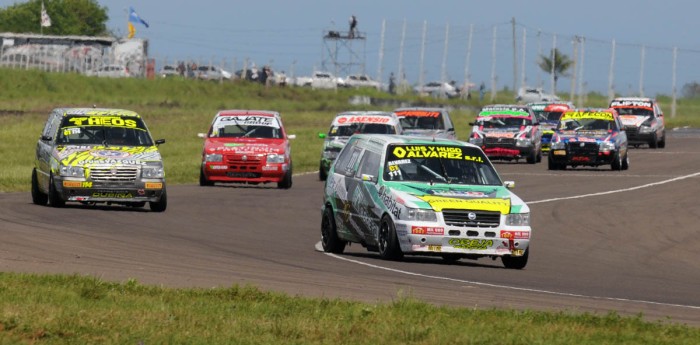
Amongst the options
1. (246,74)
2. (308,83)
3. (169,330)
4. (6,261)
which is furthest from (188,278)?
(308,83)

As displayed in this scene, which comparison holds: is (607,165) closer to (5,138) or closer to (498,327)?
(5,138)

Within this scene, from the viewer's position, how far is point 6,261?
54.9 feet

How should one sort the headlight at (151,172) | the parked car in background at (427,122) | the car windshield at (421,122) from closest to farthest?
the headlight at (151,172) < the parked car in background at (427,122) < the car windshield at (421,122)

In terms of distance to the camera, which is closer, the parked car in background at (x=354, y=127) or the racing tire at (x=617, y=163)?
the parked car in background at (x=354, y=127)

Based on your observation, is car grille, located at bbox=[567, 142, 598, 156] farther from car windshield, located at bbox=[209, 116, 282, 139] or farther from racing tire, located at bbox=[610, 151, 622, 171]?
car windshield, located at bbox=[209, 116, 282, 139]

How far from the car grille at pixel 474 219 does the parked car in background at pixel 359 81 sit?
96.0m

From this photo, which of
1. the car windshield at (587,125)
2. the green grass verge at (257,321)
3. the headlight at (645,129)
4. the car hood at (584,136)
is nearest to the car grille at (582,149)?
the car hood at (584,136)

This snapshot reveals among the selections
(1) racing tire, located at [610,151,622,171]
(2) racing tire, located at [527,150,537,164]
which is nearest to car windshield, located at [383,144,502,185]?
(1) racing tire, located at [610,151,622,171]

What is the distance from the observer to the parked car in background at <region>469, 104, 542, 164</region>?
4641 cm

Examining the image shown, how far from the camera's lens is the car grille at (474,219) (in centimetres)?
1834

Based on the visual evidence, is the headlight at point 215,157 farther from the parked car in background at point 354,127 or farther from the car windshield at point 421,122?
the car windshield at point 421,122

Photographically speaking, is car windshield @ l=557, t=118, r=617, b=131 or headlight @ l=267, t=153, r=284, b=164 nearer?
headlight @ l=267, t=153, r=284, b=164

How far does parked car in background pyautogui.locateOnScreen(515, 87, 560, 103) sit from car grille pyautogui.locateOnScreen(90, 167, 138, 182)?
84.4m

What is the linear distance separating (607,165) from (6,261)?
110 ft
